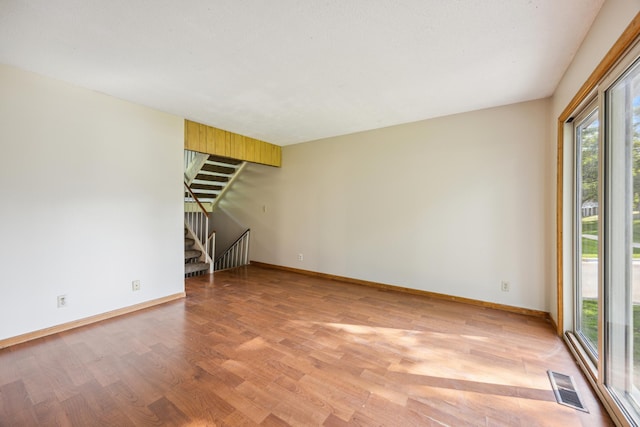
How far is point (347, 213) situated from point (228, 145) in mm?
2198

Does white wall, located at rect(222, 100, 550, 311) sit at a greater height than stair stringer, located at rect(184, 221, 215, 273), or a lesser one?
greater

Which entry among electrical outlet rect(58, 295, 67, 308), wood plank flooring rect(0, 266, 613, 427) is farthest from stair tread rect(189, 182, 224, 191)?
electrical outlet rect(58, 295, 67, 308)

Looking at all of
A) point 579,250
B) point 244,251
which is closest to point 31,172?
point 244,251

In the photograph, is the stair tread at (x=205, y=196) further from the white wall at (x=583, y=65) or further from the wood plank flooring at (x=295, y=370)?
the white wall at (x=583, y=65)

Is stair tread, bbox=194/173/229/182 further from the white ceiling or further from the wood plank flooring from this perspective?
the wood plank flooring

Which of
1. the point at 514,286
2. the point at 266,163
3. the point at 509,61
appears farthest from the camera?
the point at 266,163

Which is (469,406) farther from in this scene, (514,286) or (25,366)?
(25,366)

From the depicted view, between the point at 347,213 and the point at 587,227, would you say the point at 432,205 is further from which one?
the point at 587,227

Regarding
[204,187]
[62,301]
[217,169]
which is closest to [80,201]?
[62,301]

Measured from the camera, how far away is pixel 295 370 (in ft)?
6.34

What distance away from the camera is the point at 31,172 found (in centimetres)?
236

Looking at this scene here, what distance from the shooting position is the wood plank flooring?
1.51m

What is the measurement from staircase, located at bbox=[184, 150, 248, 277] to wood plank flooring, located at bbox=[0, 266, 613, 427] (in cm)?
192

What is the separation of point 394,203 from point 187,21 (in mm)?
3120
